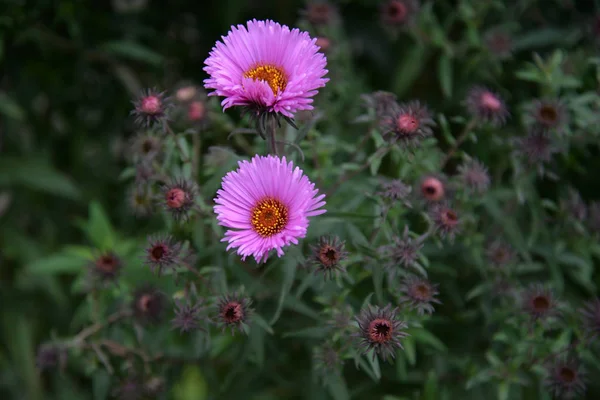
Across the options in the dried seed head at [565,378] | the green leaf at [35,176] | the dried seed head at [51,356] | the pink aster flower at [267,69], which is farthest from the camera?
the green leaf at [35,176]

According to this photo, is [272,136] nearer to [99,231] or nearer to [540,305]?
[540,305]

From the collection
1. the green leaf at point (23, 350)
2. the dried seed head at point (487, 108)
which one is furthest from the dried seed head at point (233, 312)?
the green leaf at point (23, 350)

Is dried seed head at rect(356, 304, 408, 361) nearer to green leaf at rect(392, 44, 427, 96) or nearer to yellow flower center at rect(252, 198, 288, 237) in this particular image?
yellow flower center at rect(252, 198, 288, 237)

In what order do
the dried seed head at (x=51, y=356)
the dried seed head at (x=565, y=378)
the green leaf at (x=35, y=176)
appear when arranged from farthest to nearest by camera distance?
1. the green leaf at (x=35, y=176)
2. the dried seed head at (x=51, y=356)
3. the dried seed head at (x=565, y=378)

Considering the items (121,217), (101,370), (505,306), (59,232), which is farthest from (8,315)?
(505,306)

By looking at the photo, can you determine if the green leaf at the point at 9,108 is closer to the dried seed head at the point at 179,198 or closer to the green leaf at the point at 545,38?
the dried seed head at the point at 179,198

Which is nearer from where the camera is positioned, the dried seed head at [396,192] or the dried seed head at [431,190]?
the dried seed head at [396,192]

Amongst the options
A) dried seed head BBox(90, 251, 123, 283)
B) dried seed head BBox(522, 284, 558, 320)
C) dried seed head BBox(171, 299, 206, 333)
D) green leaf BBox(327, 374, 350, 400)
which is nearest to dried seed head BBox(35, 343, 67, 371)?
dried seed head BBox(90, 251, 123, 283)
